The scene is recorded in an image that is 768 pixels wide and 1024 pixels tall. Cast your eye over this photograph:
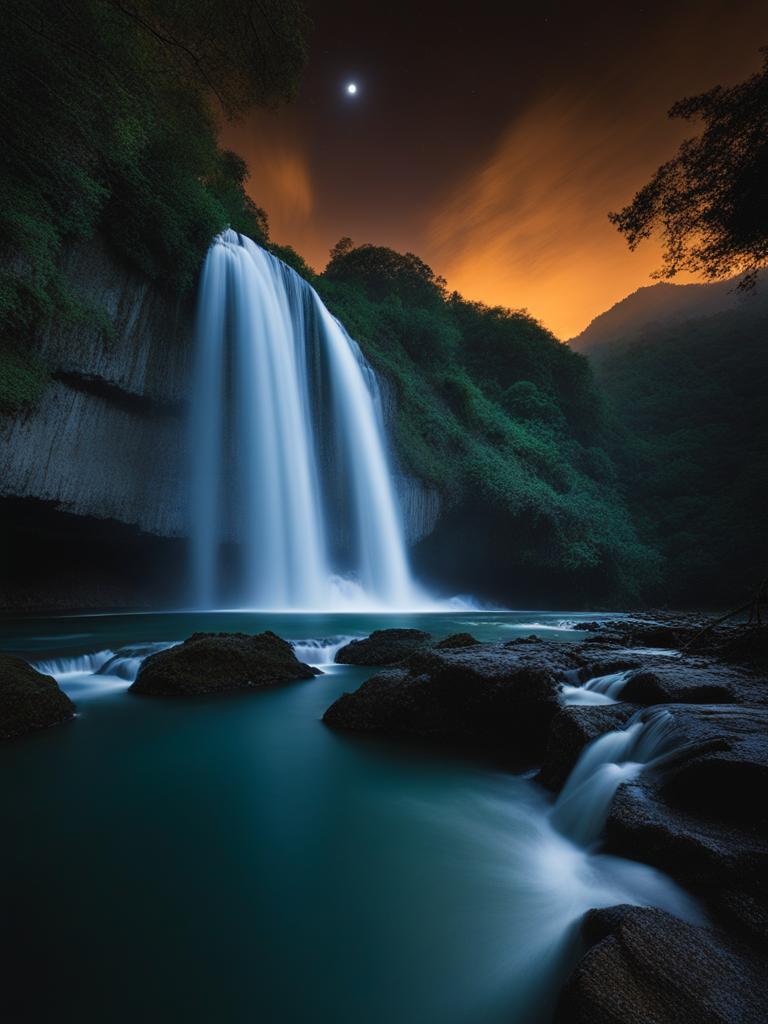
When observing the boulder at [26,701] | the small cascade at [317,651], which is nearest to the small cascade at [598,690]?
the small cascade at [317,651]

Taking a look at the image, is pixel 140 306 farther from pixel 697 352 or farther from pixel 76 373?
pixel 697 352

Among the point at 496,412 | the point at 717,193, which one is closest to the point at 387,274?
the point at 496,412

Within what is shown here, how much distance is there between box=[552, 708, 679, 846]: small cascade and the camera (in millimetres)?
2611

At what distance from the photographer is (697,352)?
138 ft

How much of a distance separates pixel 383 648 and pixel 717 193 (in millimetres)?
8636

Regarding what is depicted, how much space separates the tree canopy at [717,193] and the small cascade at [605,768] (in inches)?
288

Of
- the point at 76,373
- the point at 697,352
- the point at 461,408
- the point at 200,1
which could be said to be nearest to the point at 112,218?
the point at 76,373

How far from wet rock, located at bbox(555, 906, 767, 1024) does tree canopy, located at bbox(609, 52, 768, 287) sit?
8332 mm

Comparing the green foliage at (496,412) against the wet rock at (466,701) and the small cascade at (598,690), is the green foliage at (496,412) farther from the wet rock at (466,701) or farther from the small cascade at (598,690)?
the small cascade at (598,690)

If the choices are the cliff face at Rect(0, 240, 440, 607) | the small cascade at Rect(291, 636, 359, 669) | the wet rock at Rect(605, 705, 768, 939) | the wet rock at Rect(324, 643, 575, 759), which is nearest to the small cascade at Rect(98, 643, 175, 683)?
the small cascade at Rect(291, 636, 359, 669)

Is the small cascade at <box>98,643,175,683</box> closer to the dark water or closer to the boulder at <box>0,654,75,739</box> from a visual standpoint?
the boulder at <box>0,654,75,739</box>

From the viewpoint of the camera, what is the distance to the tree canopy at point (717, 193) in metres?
6.10

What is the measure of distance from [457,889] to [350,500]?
18.1m

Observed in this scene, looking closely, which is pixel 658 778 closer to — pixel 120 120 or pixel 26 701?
pixel 26 701
